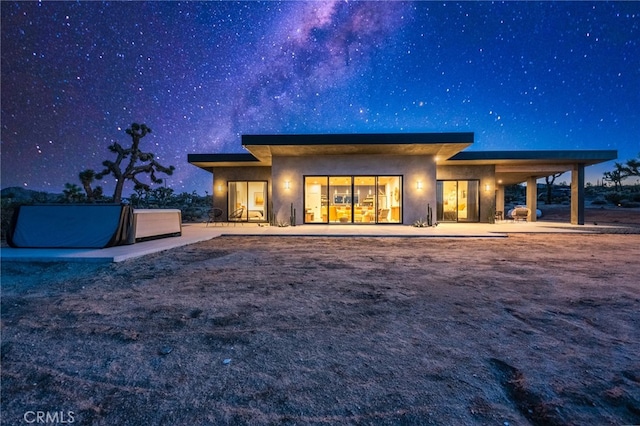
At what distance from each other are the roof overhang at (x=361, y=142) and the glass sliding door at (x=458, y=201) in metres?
3.71

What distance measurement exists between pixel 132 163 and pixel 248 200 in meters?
6.03

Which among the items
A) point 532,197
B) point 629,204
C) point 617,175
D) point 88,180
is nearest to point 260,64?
point 88,180

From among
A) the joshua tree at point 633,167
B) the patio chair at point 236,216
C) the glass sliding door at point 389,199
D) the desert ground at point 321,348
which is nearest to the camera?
the desert ground at point 321,348

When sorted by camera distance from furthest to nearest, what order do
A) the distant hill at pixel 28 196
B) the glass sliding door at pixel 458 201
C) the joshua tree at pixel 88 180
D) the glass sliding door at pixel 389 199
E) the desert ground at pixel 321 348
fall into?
the distant hill at pixel 28 196 < the glass sliding door at pixel 458 201 < the joshua tree at pixel 88 180 < the glass sliding door at pixel 389 199 < the desert ground at pixel 321 348

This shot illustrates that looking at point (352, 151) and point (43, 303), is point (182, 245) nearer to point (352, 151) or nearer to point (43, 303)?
point (43, 303)

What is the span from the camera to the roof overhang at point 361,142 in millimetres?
9734

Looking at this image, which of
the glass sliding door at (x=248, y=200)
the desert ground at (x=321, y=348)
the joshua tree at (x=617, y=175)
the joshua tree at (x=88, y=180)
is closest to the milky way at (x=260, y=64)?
the joshua tree at (x=88, y=180)

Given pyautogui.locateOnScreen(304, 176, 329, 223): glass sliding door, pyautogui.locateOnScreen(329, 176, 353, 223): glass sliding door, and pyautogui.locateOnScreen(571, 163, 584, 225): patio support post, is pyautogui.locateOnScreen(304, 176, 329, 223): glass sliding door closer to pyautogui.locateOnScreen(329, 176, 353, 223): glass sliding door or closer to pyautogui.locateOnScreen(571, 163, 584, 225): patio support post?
pyautogui.locateOnScreen(329, 176, 353, 223): glass sliding door

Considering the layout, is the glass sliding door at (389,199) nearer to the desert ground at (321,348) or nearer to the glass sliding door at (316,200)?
the glass sliding door at (316,200)

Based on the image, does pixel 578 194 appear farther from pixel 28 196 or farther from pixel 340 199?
pixel 28 196

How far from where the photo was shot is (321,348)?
201 cm

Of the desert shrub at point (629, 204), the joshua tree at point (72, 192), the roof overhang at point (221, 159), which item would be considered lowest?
the desert shrub at point (629, 204)

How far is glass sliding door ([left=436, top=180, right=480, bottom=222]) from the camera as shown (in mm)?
14211

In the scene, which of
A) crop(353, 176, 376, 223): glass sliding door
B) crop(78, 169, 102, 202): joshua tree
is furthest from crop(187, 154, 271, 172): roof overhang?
crop(353, 176, 376, 223): glass sliding door
